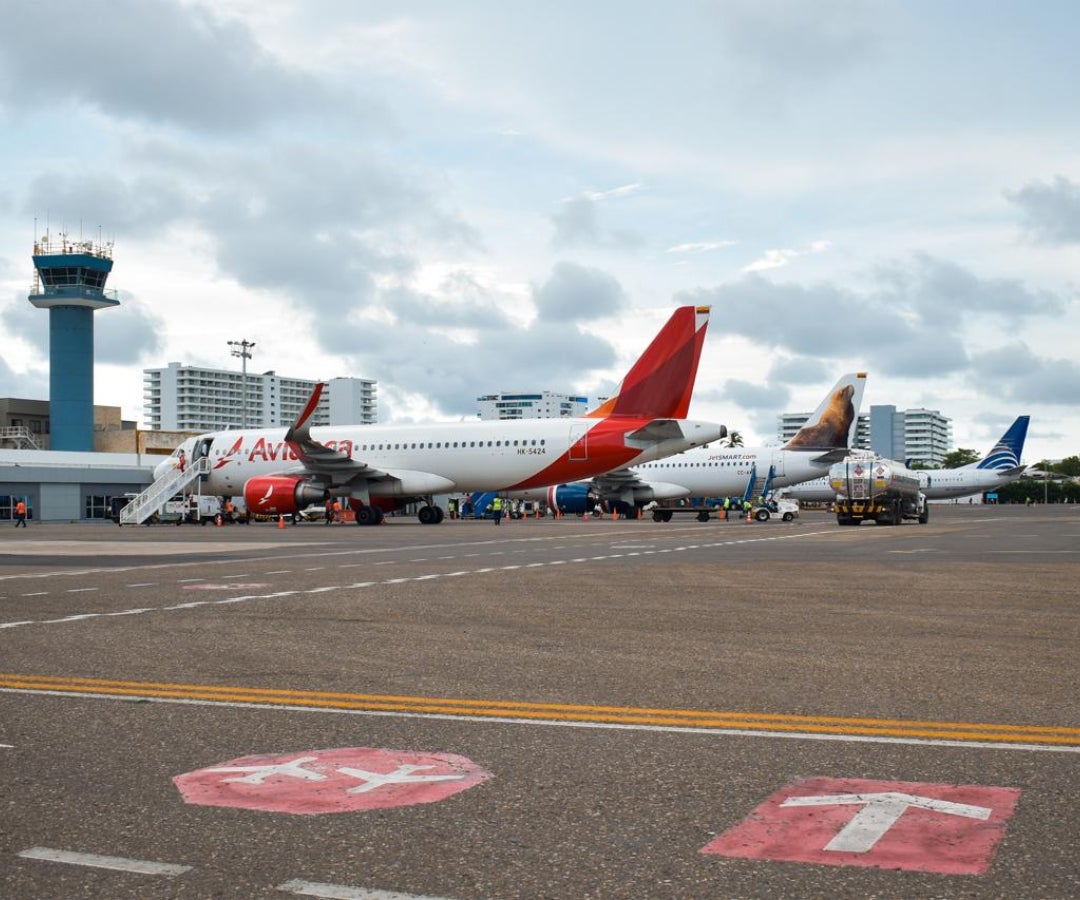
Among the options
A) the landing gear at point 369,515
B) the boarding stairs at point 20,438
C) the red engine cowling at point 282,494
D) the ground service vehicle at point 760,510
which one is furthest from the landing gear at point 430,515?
the boarding stairs at point 20,438

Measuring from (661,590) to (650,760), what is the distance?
1058cm

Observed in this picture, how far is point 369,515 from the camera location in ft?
176

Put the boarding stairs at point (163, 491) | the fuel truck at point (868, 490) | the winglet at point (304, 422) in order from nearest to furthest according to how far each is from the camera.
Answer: the winglet at point (304, 422)
the fuel truck at point (868, 490)
the boarding stairs at point (163, 491)

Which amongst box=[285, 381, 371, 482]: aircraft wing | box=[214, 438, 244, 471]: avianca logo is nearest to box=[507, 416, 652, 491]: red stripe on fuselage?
box=[285, 381, 371, 482]: aircraft wing

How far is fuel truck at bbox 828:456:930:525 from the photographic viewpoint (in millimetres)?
49625

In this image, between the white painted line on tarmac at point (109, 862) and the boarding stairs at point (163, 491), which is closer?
the white painted line on tarmac at point (109, 862)

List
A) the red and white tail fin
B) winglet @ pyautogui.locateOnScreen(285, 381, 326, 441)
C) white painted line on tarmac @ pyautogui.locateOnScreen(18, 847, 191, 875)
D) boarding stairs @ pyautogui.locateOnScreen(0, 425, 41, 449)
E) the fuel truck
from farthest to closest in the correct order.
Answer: boarding stairs @ pyautogui.locateOnScreen(0, 425, 41, 449), the fuel truck, winglet @ pyautogui.locateOnScreen(285, 381, 326, 441), the red and white tail fin, white painted line on tarmac @ pyautogui.locateOnScreen(18, 847, 191, 875)

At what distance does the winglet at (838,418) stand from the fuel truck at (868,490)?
43.4 feet

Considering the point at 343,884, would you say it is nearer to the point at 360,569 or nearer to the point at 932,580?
the point at 932,580

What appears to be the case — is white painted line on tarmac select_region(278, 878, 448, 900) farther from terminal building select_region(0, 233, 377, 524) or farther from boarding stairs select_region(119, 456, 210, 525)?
terminal building select_region(0, 233, 377, 524)

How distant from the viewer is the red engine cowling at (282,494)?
49.3m

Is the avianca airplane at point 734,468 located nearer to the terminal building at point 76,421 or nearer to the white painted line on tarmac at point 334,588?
the terminal building at point 76,421

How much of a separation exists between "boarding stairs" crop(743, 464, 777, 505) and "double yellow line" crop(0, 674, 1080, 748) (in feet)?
192

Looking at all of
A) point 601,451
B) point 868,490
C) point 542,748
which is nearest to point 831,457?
point 868,490
